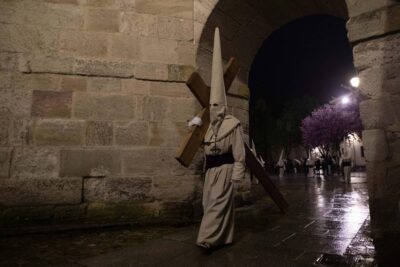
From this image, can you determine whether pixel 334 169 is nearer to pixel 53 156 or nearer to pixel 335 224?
pixel 335 224

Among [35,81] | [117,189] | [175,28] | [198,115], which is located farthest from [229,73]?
[35,81]

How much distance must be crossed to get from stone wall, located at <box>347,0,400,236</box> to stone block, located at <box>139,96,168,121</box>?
284 centimetres

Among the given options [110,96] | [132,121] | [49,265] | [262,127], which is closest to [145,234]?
[49,265]

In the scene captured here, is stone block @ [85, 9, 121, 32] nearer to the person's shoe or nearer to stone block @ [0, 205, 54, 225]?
stone block @ [0, 205, 54, 225]

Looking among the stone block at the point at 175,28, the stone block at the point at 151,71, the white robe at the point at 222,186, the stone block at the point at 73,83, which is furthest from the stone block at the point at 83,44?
the white robe at the point at 222,186

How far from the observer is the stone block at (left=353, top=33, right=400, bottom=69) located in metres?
3.54

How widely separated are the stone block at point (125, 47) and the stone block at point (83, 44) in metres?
0.12

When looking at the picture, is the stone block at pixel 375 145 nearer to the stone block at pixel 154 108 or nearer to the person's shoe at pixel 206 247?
the person's shoe at pixel 206 247

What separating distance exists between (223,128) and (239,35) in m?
3.50

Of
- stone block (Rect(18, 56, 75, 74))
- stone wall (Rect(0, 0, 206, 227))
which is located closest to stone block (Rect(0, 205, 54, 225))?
stone wall (Rect(0, 0, 206, 227))

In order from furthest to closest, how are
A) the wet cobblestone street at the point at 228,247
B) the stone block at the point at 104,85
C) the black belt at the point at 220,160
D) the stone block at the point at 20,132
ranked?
the stone block at the point at 104,85 → the stone block at the point at 20,132 → the black belt at the point at 220,160 → the wet cobblestone street at the point at 228,247

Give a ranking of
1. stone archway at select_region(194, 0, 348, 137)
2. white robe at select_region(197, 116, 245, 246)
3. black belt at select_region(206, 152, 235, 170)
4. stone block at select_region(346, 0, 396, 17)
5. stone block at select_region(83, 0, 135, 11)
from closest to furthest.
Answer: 1. white robe at select_region(197, 116, 245, 246)
2. black belt at select_region(206, 152, 235, 170)
3. stone block at select_region(346, 0, 396, 17)
4. stone block at select_region(83, 0, 135, 11)
5. stone archway at select_region(194, 0, 348, 137)

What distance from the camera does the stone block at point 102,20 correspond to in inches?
191

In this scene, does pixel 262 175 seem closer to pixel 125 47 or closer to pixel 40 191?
pixel 125 47
